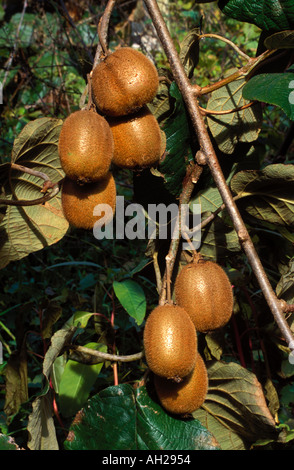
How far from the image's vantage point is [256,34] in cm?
326

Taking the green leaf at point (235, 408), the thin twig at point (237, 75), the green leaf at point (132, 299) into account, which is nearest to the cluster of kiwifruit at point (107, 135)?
the thin twig at point (237, 75)

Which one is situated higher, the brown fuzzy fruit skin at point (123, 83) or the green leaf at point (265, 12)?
the brown fuzzy fruit skin at point (123, 83)

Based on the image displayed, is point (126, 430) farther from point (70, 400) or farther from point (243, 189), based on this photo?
point (243, 189)

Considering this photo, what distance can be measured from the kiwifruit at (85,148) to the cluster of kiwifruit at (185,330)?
28 cm

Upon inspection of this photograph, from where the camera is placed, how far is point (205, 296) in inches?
36.0

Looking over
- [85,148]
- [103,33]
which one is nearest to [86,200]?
[85,148]

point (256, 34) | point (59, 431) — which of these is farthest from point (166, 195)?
point (256, 34)

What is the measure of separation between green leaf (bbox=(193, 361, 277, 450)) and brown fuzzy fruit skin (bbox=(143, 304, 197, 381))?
301 millimetres

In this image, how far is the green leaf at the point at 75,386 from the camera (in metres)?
1.16

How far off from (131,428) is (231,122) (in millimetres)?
736

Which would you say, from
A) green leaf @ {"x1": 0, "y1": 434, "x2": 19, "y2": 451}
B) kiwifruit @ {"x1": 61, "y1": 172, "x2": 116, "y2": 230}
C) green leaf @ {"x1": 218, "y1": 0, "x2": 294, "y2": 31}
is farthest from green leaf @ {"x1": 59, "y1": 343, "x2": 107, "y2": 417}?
green leaf @ {"x1": 218, "y1": 0, "x2": 294, "y2": 31}

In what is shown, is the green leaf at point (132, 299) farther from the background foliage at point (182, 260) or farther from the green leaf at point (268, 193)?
the green leaf at point (268, 193)

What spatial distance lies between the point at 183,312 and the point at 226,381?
0.35 metres

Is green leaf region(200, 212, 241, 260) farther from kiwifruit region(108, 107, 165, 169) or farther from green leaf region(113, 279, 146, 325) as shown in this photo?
kiwifruit region(108, 107, 165, 169)
